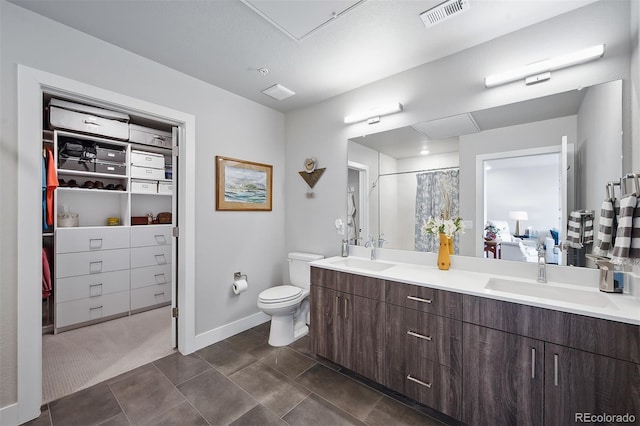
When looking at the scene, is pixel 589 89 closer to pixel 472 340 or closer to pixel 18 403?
pixel 472 340

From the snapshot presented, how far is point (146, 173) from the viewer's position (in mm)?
3475

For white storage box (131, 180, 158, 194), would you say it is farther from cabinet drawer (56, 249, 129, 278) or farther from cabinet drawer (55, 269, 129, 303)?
cabinet drawer (55, 269, 129, 303)

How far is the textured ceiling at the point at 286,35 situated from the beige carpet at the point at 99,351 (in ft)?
8.40

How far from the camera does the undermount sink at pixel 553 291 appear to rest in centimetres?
143

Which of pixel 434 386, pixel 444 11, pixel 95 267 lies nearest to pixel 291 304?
pixel 434 386

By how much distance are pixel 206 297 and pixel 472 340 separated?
2249mm

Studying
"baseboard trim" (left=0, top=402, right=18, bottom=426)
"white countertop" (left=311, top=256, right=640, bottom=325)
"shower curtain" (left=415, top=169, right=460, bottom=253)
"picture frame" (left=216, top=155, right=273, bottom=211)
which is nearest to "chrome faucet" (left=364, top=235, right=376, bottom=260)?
"white countertop" (left=311, top=256, right=640, bottom=325)

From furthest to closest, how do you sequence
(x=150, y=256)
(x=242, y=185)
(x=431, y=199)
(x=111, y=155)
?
(x=150, y=256) → (x=111, y=155) → (x=242, y=185) → (x=431, y=199)

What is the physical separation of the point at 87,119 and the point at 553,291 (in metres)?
4.41

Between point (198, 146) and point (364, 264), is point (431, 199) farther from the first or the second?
point (198, 146)

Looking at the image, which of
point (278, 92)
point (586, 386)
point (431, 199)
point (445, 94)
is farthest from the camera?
point (278, 92)

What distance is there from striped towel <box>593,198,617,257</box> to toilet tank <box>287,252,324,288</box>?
2086 millimetres

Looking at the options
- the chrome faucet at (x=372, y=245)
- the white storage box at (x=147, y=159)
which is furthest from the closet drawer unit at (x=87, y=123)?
the chrome faucet at (x=372, y=245)

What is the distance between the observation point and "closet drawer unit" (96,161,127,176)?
10.2ft
